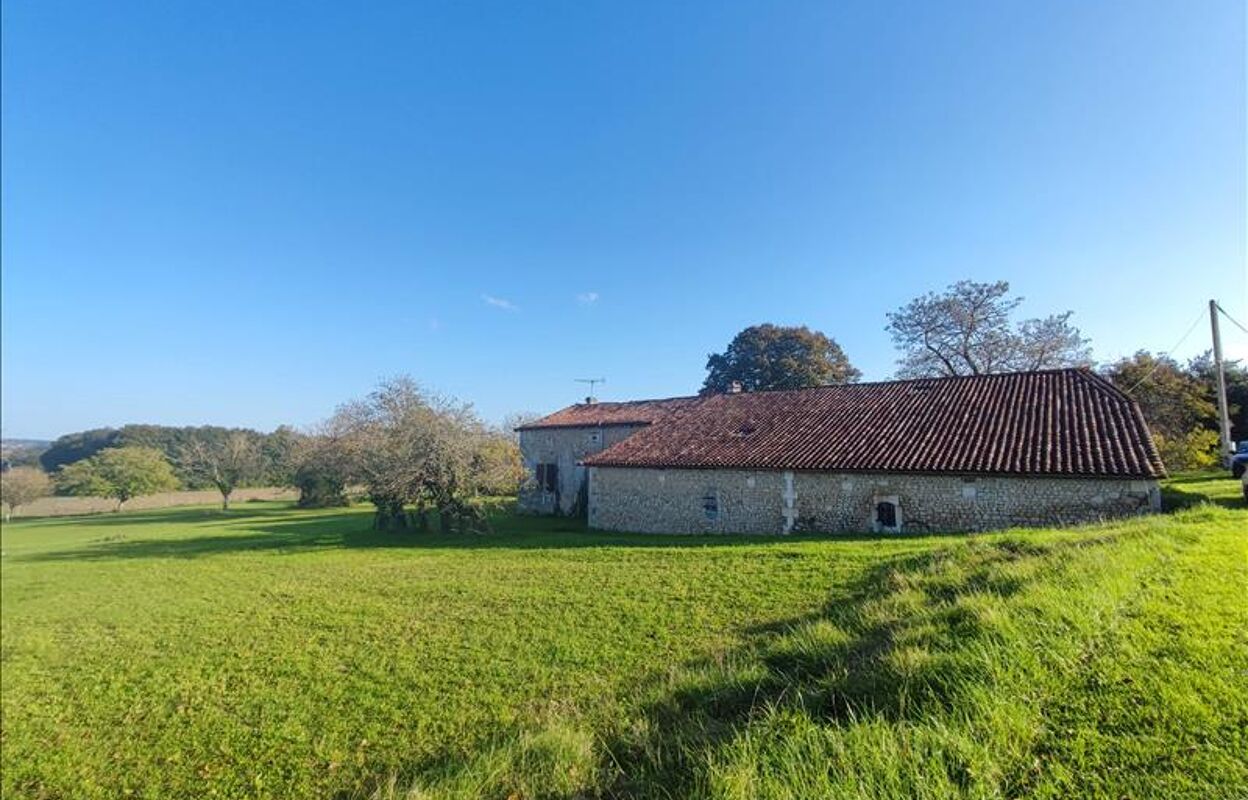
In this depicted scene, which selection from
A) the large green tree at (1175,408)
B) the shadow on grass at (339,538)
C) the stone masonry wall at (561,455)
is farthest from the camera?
the stone masonry wall at (561,455)

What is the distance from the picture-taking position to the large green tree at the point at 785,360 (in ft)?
114

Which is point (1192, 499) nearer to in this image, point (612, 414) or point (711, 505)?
point (711, 505)

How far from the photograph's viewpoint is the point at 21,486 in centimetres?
866

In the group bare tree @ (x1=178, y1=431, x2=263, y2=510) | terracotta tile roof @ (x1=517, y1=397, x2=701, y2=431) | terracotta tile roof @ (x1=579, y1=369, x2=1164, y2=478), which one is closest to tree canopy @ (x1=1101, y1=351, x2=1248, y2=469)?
terracotta tile roof @ (x1=579, y1=369, x2=1164, y2=478)

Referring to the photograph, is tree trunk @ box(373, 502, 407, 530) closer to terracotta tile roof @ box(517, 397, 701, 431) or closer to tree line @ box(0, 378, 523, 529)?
tree line @ box(0, 378, 523, 529)

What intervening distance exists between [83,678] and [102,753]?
266 cm

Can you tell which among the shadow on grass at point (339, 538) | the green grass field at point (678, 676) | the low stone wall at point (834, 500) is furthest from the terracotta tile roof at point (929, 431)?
the shadow on grass at point (339, 538)

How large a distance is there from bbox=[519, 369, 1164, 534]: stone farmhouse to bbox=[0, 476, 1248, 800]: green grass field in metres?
1.66

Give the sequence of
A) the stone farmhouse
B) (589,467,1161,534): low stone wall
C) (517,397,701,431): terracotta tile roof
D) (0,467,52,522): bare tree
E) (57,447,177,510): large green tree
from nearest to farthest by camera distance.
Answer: (0,467,52,522): bare tree → (57,447,177,510): large green tree → (589,467,1161,534): low stone wall → the stone farmhouse → (517,397,701,431): terracotta tile roof

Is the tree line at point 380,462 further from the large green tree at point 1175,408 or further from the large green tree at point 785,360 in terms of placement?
the large green tree at point 1175,408

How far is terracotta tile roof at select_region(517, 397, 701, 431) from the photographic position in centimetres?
2416

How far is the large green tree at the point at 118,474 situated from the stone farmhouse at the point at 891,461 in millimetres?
12768

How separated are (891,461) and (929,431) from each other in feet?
6.66

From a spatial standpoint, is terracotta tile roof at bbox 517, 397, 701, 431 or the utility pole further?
terracotta tile roof at bbox 517, 397, 701, 431
